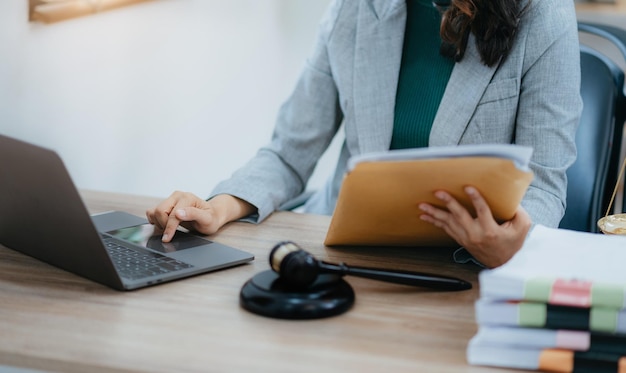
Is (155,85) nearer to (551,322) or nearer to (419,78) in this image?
(419,78)

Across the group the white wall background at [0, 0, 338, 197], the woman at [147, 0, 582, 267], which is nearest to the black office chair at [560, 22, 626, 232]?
the woman at [147, 0, 582, 267]

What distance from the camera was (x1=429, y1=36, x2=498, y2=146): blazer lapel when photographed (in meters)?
1.56

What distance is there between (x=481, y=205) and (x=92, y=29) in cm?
162

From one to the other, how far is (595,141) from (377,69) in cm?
46

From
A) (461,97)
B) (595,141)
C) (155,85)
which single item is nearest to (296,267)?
(461,97)

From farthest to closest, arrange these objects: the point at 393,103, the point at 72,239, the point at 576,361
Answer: the point at 393,103, the point at 72,239, the point at 576,361

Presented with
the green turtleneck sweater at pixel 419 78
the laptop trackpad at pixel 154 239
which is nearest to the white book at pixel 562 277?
the laptop trackpad at pixel 154 239

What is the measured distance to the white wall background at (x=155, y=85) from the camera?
7.58 ft


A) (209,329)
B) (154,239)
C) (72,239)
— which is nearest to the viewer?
(209,329)

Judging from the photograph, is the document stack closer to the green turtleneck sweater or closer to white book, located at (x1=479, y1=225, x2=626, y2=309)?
white book, located at (x1=479, y1=225, x2=626, y2=309)

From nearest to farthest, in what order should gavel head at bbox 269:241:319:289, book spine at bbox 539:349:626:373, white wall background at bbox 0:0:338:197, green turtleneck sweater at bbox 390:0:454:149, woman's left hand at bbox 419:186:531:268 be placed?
book spine at bbox 539:349:626:373, gavel head at bbox 269:241:319:289, woman's left hand at bbox 419:186:531:268, green turtleneck sweater at bbox 390:0:454:149, white wall background at bbox 0:0:338:197

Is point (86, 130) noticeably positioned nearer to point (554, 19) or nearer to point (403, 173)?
point (554, 19)

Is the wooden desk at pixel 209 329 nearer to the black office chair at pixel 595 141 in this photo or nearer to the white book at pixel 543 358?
the white book at pixel 543 358

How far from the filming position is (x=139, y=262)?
1187 mm
